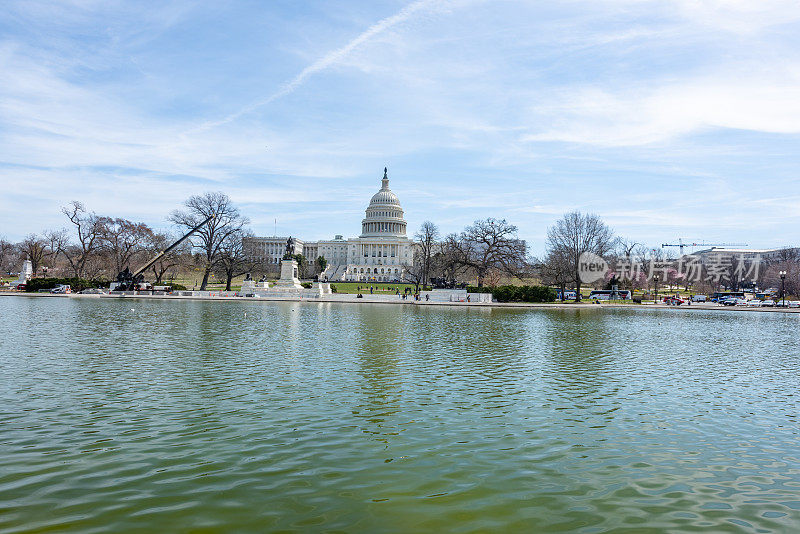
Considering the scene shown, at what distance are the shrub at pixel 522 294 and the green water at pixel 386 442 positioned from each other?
40613mm

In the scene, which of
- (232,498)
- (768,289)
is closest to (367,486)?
(232,498)

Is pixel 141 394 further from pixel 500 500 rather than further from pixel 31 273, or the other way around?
pixel 31 273

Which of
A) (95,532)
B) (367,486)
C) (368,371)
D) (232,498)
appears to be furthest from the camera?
(368,371)

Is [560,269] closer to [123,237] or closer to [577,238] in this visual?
[577,238]

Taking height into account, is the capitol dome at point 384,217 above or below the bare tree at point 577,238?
above

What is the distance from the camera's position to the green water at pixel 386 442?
6.09 meters

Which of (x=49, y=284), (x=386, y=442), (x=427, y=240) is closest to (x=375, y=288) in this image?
(x=427, y=240)

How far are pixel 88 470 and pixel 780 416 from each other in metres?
13.8

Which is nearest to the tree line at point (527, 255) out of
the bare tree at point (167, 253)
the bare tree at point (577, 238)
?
the bare tree at point (577, 238)

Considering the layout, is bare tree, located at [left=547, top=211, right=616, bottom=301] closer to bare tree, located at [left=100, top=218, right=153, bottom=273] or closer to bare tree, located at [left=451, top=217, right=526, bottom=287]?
bare tree, located at [left=451, top=217, right=526, bottom=287]

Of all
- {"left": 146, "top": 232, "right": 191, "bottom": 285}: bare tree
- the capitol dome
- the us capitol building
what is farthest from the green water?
the capitol dome

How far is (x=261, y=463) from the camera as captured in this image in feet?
24.6

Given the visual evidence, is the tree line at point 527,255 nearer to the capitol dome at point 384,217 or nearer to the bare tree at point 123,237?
the bare tree at point 123,237

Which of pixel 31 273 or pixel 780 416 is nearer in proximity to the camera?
pixel 780 416
